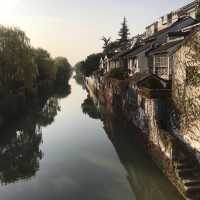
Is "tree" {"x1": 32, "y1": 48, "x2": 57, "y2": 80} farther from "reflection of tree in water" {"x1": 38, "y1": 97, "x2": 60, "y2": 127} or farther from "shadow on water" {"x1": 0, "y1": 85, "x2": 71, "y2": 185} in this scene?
"shadow on water" {"x1": 0, "y1": 85, "x2": 71, "y2": 185}

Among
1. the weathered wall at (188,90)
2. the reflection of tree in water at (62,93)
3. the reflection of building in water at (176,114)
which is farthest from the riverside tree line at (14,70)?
the reflection of tree in water at (62,93)

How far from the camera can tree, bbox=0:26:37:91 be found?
3972 centimetres

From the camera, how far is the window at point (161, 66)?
2420 centimetres

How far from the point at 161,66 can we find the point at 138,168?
8.63 meters

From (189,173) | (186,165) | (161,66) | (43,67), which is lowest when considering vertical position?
(189,173)

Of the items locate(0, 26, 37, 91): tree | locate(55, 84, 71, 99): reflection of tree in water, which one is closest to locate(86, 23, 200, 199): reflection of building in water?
locate(0, 26, 37, 91): tree

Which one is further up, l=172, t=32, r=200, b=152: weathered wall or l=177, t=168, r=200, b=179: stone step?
l=172, t=32, r=200, b=152: weathered wall

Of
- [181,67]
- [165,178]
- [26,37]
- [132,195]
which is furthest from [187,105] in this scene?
[26,37]

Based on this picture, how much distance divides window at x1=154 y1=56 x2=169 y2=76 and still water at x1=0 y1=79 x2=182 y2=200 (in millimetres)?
6598

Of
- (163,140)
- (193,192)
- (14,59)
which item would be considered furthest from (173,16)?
(193,192)

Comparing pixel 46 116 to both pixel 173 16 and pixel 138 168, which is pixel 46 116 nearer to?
pixel 173 16

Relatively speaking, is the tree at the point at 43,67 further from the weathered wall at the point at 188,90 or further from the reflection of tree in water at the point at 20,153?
the weathered wall at the point at 188,90

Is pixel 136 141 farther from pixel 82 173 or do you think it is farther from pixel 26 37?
pixel 26 37

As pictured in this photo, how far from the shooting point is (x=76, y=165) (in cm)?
2289
